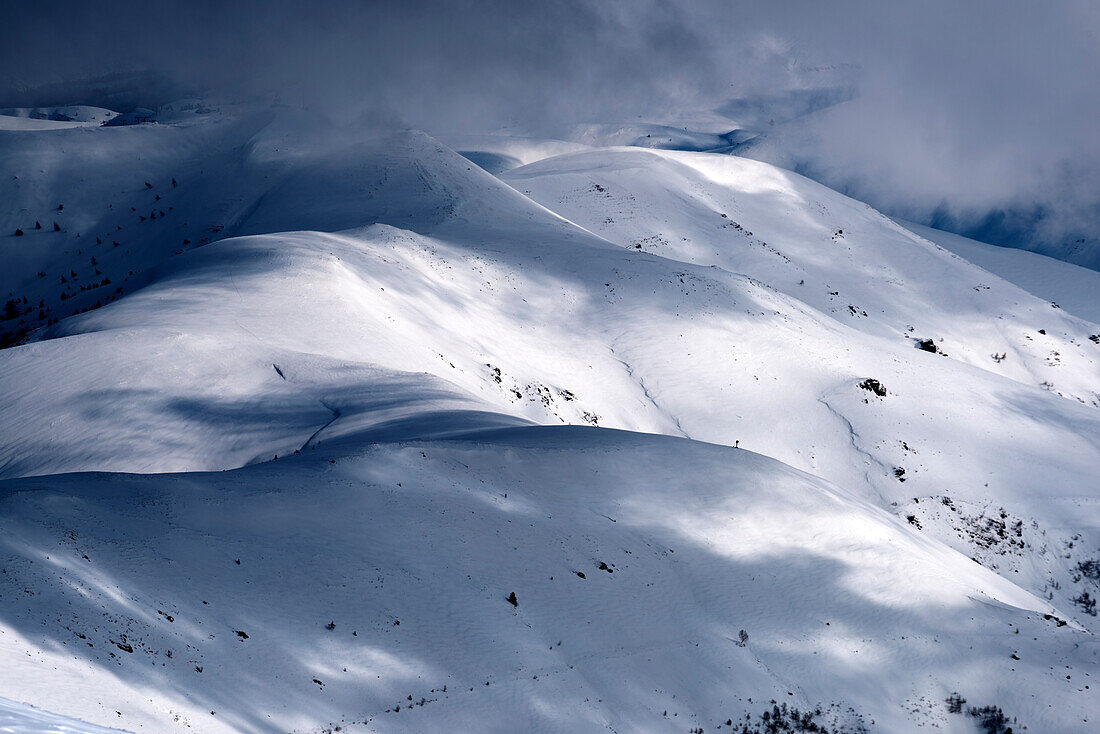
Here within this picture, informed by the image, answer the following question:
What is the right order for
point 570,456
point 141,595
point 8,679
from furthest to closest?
point 570,456, point 141,595, point 8,679

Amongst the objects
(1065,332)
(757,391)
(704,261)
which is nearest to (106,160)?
(704,261)

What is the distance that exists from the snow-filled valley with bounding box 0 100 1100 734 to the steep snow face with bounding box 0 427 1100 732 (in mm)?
42

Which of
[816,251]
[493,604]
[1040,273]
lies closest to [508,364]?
[493,604]

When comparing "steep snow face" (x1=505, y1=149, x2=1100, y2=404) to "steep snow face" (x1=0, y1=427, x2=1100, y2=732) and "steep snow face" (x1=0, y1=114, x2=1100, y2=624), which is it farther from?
"steep snow face" (x1=0, y1=427, x2=1100, y2=732)

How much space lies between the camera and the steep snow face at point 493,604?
24.2ft

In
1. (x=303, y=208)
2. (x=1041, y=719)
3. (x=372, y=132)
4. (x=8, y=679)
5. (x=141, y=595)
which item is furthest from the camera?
(x=372, y=132)

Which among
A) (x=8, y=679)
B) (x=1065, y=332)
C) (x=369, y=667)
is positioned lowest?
(x=1065, y=332)

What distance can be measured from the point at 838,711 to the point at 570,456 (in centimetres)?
533

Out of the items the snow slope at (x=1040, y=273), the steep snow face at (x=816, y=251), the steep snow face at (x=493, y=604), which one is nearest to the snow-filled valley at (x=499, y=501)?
the steep snow face at (x=493, y=604)

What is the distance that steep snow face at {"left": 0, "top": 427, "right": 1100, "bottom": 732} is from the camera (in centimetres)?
738

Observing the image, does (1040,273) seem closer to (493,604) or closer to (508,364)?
(508,364)

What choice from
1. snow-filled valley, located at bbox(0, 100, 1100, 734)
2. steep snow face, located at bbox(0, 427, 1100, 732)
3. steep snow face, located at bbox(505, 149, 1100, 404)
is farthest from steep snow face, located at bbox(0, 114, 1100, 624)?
steep snow face, located at bbox(0, 427, 1100, 732)

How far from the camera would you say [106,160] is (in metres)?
42.1

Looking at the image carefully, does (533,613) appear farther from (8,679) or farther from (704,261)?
(704,261)
